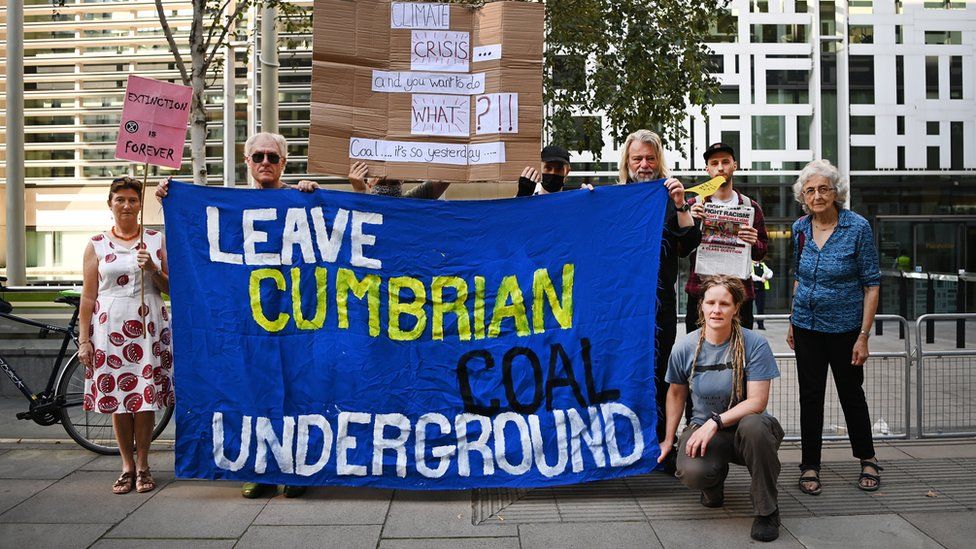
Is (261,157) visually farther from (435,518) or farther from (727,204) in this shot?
(727,204)

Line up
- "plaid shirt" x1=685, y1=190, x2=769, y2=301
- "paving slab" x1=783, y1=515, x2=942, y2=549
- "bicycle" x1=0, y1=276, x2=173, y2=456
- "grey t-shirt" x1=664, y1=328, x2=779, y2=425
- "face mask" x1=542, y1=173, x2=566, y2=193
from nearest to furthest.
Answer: "paving slab" x1=783, y1=515, x2=942, y2=549, "grey t-shirt" x1=664, y1=328, x2=779, y2=425, "plaid shirt" x1=685, y1=190, x2=769, y2=301, "face mask" x1=542, y1=173, x2=566, y2=193, "bicycle" x1=0, y1=276, x2=173, y2=456

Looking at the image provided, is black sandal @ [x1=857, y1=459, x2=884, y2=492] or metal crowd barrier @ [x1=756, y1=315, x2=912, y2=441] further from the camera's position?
metal crowd barrier @ [x1=756, y1=315, x2=912, y2=441]

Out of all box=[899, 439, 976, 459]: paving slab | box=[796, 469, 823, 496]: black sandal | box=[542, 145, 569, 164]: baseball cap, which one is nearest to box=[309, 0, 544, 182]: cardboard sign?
box=[542, 145, 569, 164]: baseball cap

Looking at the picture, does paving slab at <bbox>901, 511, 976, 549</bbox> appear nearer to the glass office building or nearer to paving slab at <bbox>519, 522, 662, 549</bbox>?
paving slab at <bbox>519, 522, 662, 549</bbox>

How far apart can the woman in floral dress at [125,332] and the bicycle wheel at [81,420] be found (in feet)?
1.88

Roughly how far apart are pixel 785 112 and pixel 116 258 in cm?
1883

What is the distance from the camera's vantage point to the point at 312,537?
3.93 metres

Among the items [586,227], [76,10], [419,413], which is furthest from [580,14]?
[76,10]

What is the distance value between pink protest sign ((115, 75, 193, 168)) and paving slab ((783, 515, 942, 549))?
4.14m

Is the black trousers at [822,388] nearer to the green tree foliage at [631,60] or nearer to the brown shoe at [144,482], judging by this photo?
the brown shoe at [144,482]

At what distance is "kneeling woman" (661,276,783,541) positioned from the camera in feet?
12.9

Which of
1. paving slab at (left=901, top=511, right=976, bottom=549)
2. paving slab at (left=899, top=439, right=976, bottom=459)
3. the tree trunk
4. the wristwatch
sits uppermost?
the tree trunk

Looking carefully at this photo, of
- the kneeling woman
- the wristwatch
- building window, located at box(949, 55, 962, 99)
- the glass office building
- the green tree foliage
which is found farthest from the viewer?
building window, located at box(949, 55, 962, 99)

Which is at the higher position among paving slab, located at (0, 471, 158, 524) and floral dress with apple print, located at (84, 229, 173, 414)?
floral dress with apple print, located at (84, 229, 173, 414)
